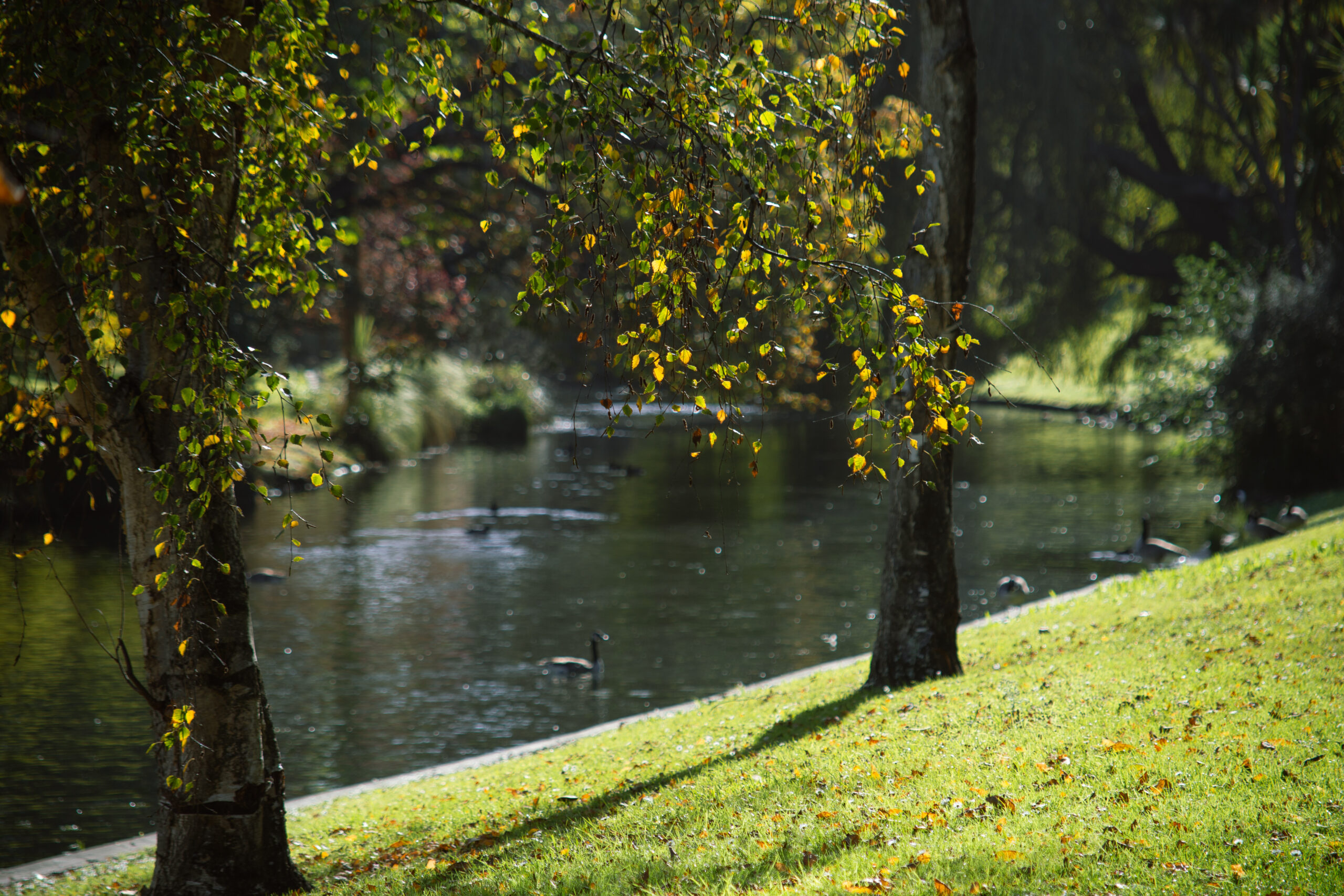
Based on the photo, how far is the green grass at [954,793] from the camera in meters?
4.67

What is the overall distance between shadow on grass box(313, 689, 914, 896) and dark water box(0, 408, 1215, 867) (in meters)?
1.77

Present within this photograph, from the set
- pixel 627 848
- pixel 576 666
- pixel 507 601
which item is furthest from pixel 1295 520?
pixel 627 848

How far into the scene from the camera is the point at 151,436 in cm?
549

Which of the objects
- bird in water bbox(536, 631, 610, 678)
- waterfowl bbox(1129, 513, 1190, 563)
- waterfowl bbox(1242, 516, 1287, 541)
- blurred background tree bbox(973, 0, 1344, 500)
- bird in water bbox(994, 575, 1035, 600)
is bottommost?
bird in water bbox(536, 631, 610, 678)

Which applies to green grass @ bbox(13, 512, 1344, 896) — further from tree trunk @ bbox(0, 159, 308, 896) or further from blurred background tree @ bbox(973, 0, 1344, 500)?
blurred background tree @ bbox(973, 0, 1344, 500)

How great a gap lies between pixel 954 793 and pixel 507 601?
10.3 m

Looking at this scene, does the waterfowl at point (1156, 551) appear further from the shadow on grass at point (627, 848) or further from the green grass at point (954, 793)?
the shadow on grass at point (627, 848)

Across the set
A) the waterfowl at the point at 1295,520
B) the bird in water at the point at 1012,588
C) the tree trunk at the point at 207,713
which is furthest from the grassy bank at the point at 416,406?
the tree trunk at the point at 207,713

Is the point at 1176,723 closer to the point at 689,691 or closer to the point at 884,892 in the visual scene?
the point at 884,892

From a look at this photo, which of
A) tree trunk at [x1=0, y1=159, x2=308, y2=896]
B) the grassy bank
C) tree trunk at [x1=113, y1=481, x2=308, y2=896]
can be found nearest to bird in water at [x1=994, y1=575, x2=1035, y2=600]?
tree trunk at [x1=0, y1=159, x2=308, y2=896]

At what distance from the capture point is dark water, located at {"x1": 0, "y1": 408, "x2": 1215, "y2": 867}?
973cm

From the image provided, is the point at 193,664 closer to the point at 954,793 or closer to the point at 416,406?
the point at 954,793

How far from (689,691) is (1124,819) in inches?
258

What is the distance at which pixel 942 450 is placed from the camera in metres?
8.38
